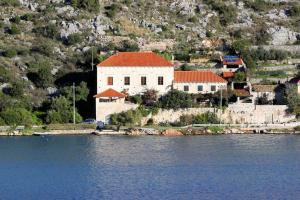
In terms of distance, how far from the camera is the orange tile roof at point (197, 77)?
62.2 m

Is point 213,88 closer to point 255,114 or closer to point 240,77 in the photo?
point 240,77

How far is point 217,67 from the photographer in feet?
220

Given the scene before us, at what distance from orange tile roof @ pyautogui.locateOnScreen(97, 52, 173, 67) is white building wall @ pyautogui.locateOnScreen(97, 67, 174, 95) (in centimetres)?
26

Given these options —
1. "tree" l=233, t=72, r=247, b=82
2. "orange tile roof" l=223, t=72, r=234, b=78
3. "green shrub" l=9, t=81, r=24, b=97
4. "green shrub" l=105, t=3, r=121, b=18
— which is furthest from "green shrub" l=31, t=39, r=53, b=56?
"tree" l=233, t=72, r=247, b=82

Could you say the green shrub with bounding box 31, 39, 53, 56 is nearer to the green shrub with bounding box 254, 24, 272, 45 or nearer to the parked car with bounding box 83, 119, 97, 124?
the parked car with bounding box 83, 119, 97, 124

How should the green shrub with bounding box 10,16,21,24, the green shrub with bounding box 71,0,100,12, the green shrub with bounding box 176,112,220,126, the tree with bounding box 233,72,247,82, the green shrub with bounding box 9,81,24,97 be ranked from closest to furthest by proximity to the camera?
the green shrub with bounding box 176,112,220,126 < the green shrub with bounding box 9,81,24,97 < the tree with bounding box 233,72,247,82 < the green shrub with bounding box 10,16,21,24 < the green shrub with bounding box 71,0,100,12

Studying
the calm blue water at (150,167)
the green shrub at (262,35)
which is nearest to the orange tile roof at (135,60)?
the calm blue water at (150,167)

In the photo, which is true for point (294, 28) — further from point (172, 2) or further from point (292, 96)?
point (292, 96)

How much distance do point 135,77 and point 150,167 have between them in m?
18.2

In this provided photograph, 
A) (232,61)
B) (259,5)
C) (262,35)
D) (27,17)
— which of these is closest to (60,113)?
(232,61)

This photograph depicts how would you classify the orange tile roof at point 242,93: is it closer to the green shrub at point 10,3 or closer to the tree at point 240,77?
the tree at point 240,77

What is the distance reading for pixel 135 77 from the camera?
62219 mm

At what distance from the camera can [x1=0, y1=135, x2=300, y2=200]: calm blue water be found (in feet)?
125

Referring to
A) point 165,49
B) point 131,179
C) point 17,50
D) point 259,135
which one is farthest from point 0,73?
point 131,179
